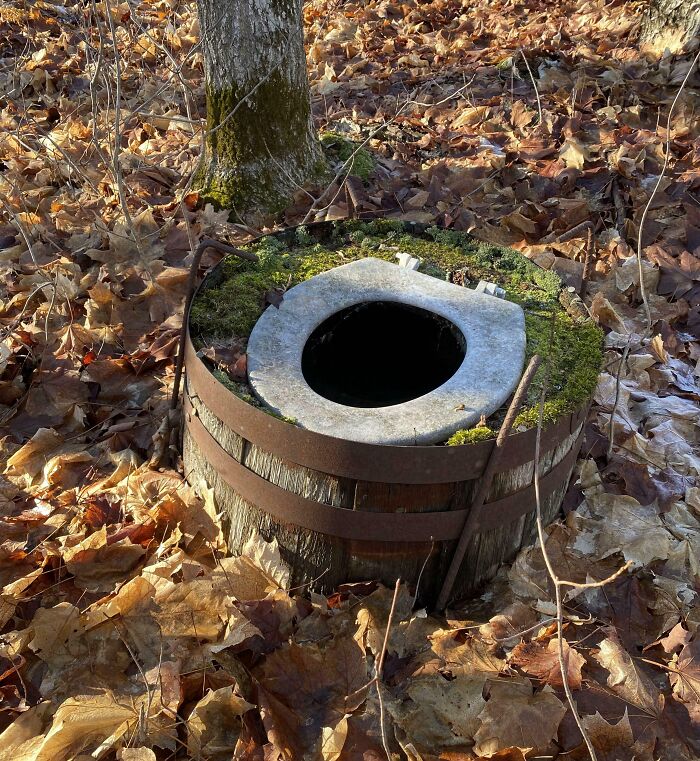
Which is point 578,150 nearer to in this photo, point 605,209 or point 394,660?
point 605,209

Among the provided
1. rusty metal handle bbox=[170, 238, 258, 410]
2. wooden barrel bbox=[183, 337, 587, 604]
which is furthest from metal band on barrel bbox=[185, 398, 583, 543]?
rusty metal handle bbox=[170, 238, 258, 410]

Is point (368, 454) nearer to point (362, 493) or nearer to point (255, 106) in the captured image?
point (362, 493)

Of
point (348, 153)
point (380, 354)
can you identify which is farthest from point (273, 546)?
point (348, 153)

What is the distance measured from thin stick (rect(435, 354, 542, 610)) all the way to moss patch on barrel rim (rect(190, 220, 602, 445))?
0.37 ft

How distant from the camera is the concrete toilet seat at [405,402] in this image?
214 cm

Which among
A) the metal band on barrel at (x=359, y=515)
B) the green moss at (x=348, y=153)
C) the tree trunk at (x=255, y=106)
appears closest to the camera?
the metal band on barrel at (x=359, y=515)

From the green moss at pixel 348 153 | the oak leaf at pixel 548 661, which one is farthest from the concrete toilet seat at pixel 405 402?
the green moss at pixel 348 153

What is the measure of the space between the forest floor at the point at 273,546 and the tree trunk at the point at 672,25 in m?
0.15

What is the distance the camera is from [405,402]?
2510mm

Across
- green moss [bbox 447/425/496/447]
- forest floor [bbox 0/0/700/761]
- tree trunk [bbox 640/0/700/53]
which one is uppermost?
tree trunk [bbox 640/0/700/53]

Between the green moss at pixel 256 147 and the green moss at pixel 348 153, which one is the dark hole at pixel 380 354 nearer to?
the green moss at pixel 256 147

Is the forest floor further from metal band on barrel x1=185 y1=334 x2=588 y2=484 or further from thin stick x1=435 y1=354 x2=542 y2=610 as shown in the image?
metal band on barrel x1=185 y1=334 x2=588 y2=484

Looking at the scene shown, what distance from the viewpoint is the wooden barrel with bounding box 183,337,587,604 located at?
1981mm

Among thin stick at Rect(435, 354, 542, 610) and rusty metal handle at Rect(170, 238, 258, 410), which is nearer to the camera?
thin stick at Rect(435, 354, 542, 610)
